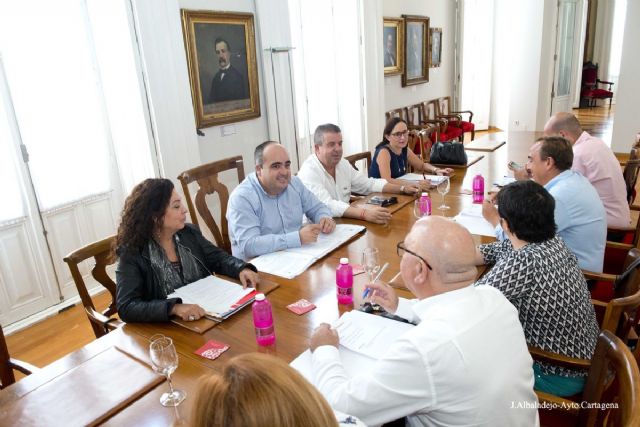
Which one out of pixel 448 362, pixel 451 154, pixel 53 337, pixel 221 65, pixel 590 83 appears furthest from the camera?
pixel 590 83

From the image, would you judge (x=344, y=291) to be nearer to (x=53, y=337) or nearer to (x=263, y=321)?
(x=263, y=321)

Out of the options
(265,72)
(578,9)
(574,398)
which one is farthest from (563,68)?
(574,398)

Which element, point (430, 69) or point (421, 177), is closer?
point (421, 177)

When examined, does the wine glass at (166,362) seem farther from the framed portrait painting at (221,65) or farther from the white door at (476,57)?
the white door at (476,57)

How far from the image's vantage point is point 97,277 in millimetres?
1923

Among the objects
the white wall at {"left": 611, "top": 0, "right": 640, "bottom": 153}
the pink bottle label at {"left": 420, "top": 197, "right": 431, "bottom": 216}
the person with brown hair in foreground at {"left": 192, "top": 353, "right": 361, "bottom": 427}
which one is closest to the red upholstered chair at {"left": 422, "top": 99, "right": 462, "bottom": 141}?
the white wall at {"left": 611, "top": 0, "right": 640, "bottom": 153}

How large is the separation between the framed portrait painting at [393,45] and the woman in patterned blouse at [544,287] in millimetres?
5433

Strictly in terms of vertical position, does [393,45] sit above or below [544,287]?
above

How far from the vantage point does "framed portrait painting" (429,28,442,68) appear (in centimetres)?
810

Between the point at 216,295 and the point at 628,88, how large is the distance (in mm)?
7652

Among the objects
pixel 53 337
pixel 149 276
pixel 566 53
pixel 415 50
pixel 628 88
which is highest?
pixel 415 50

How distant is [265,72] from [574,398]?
12.7ft

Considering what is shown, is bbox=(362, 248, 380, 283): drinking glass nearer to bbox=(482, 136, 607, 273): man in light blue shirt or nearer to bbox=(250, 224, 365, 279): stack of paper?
bbox=(250, 224, 365, 279): stack of paper

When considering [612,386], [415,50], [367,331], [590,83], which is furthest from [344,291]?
[590,83]
